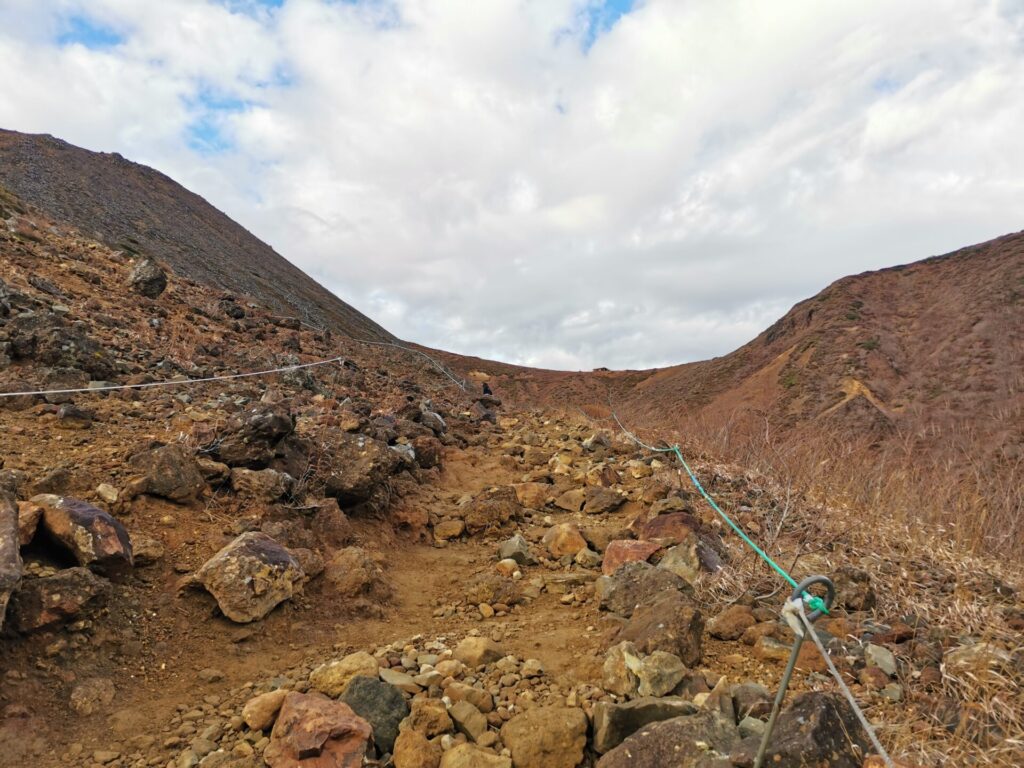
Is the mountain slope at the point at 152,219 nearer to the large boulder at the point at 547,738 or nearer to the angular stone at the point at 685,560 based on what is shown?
the angular stone at the point at 685,560

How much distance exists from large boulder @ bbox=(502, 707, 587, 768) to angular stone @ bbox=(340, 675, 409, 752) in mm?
362

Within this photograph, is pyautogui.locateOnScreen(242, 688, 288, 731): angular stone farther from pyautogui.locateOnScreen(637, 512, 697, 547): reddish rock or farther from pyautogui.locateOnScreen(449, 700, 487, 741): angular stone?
pyautogui.locateOnScreen(637, 512, 697, 547): reddish rock

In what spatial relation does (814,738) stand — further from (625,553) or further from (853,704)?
(625,553)

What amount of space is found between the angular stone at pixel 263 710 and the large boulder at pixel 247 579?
0.63 metres

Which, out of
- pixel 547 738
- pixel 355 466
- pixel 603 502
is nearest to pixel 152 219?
pixel 355 466

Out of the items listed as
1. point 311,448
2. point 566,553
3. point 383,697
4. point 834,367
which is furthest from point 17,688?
point 834,367

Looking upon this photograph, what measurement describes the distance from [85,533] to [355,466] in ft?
6.00

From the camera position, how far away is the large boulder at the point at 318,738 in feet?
5.93

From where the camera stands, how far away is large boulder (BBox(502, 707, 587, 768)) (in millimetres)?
1823

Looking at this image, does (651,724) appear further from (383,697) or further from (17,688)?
(17,688)

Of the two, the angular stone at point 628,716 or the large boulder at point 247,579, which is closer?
the angular stone at point 628,716

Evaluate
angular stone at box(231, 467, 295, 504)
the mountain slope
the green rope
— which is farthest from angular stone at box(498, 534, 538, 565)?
the mountain slope

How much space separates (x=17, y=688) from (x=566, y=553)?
266 centimetres

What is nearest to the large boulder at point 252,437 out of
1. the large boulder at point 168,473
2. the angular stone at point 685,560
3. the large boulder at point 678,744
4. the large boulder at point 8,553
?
the large boulder at point 168,473
